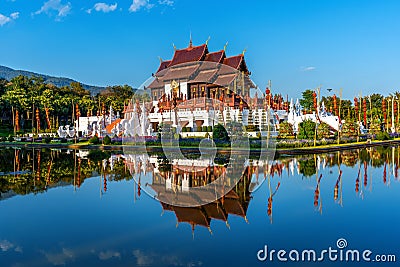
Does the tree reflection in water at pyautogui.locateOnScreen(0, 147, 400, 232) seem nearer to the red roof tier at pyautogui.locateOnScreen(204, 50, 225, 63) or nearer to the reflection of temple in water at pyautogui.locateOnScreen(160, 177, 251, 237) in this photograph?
the reflection of temple in water at pyautogui.locateOnScreen(160, 177, 251, 237)

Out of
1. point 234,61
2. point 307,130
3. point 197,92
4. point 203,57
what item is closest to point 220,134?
point 307,130

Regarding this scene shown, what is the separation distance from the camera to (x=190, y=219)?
833cm

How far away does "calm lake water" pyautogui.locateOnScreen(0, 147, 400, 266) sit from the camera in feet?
20.7

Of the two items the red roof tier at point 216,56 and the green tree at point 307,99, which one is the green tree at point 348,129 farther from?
the green tree at point 307,99

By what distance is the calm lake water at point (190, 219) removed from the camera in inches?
248

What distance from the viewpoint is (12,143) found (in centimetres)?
3803

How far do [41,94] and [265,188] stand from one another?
183 ft

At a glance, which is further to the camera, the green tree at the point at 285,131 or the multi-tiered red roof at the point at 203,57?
the multi-tiered red roof at the point at 203,57

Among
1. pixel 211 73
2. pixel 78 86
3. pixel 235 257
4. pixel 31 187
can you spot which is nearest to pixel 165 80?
pixel 211 73

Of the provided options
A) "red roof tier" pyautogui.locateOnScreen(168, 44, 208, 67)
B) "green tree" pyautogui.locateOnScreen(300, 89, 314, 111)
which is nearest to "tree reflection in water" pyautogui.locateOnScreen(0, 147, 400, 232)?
"red roof tier" pyautogui.locateOnScreen(168, 44, 208, 67)

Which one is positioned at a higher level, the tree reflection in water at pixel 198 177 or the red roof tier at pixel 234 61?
the red roof tier at pixel 234 61

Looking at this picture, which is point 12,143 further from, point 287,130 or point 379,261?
point 379,261

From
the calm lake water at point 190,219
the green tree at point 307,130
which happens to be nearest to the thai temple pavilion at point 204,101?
the green tree at point 307,130

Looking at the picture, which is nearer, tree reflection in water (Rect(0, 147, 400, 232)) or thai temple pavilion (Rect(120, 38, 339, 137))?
tree reflection in water (Rect(0, 147, 400, 232))
